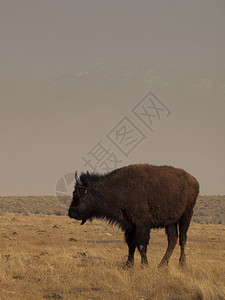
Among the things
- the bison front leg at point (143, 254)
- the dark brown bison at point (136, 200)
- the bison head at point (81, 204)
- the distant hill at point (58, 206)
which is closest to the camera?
the bison front leg at point (143, 254)

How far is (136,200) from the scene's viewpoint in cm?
1246

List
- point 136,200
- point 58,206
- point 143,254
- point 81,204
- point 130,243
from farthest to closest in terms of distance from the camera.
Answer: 1. point 58,206
2. point 81,204
3. point 130,243
4. point 136,200
5. point 143,254

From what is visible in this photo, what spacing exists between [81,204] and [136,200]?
4.84 feet

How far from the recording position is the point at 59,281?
9766mm

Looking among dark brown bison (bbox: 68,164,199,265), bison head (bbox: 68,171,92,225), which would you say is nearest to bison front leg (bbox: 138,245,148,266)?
dark brown bison (bbox: 68,164,199,265)

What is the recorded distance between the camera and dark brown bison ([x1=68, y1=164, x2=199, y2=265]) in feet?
40.7

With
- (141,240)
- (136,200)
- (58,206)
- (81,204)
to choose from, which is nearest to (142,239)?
(141,240)

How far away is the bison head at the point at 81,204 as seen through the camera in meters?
12.9

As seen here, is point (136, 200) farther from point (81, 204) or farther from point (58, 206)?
point (58, 206)

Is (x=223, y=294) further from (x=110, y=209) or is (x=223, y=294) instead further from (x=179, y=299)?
(x=110, y=209)

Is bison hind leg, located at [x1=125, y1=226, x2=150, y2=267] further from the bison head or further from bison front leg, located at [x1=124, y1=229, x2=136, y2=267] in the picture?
the bison head

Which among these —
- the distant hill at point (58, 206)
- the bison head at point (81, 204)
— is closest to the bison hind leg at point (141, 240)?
the bison head at point (81, 204)

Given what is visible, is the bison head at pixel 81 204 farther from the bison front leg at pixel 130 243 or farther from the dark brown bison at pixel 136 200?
the bison front leg at pixel 130 243

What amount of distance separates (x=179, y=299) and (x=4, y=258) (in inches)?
255
